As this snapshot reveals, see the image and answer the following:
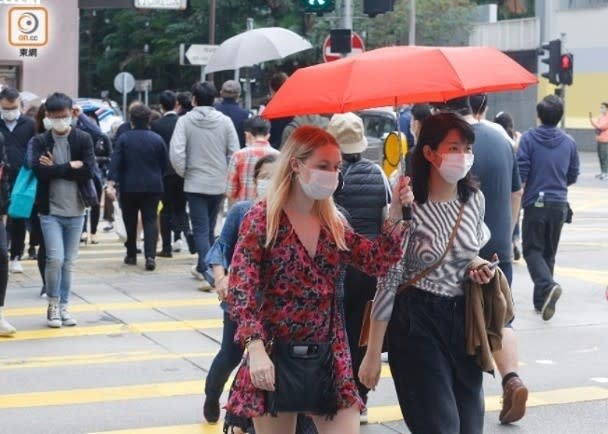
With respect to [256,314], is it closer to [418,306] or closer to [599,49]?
[418,306]

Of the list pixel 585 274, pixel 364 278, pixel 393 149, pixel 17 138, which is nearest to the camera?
pixel 393 149

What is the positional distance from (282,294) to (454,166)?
1.00 m

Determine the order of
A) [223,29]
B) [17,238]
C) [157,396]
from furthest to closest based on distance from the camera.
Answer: [223,29]
[17,238]
[157,396]

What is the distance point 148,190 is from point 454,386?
332 inches

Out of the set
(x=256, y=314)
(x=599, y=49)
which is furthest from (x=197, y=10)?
(x=256, y=314)

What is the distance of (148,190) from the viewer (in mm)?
13289

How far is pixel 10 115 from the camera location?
1270 centimetres

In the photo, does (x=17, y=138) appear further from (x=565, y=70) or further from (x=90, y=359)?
(x=565, y=70)

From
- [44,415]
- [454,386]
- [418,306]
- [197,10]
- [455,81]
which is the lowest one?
[44,415]

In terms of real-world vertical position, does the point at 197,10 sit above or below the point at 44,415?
above

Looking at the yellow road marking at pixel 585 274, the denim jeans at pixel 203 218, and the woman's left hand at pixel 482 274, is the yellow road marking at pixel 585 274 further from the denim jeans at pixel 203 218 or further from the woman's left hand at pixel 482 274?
the woman's left hand at pixel 482 274

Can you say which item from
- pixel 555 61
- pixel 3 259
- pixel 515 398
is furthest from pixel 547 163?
pixel 555 61

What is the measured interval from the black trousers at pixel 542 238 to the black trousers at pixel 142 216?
4432 mm

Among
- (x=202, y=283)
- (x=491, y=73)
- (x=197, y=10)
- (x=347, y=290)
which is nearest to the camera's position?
(x=491, y=73)
